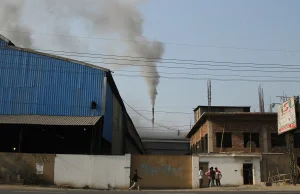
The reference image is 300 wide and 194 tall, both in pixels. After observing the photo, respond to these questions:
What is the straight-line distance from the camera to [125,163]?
2783 cm

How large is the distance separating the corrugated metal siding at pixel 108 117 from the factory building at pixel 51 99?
0.09 m

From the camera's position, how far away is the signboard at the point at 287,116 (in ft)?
93.7

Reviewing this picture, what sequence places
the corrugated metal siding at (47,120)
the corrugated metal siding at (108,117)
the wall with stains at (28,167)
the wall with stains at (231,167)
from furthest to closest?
1. the corrugated metal siding at (108,117)
2. the wall with stains at (231,167)
3. the corrugated metal siding at (47,120)
4. the wall with stains at (28,167)

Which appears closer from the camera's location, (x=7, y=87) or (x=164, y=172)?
(x=164, y=172)

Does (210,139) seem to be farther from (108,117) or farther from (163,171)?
(108,117)

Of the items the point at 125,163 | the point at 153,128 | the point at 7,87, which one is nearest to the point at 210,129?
the point at 125,163

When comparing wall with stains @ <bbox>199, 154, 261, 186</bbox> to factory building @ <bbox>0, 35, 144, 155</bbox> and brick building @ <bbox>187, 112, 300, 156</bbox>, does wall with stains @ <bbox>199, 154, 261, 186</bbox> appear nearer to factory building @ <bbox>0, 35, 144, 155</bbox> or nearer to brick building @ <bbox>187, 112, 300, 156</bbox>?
brick building @ <bbox>187, 112, 300, 156</bbox>

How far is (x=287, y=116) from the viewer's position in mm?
29750

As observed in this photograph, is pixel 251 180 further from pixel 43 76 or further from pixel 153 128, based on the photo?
pixel 153 128

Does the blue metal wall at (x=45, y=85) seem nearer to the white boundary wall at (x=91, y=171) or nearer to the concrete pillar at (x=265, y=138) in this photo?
the white boundary wall at (x=91, y=171)

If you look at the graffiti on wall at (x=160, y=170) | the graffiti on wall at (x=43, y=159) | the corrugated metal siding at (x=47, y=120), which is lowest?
the graffiti on wall at (x=160, y=170)

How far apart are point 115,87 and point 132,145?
22.6m

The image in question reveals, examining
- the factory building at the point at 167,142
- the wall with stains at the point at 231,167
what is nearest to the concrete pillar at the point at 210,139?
the wall with stains at the point at 231,167

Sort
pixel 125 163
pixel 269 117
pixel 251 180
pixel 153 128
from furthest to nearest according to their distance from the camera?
pixel 153 128
pixel 269 117
pixel 251 180
pixel 125 163
